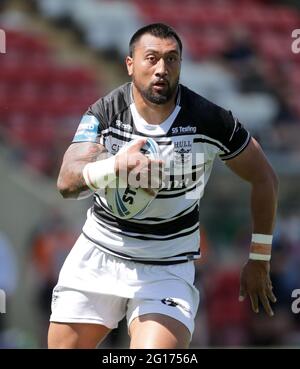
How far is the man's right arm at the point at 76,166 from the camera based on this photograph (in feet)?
15.7


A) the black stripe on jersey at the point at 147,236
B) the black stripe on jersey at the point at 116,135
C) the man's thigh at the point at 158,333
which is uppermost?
the black stripe on jersey at the point at 116,135

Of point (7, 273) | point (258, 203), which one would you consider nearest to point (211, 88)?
point (7, 273)

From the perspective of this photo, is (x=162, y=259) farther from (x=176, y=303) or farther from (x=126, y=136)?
(x=126, y=136)

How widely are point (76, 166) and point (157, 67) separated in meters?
0.65

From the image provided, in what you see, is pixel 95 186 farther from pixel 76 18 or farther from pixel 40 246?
pixel 76 18

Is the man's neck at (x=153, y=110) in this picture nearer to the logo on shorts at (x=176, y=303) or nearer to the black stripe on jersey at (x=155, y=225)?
the black stripe on jersey at (x=155, y=225)

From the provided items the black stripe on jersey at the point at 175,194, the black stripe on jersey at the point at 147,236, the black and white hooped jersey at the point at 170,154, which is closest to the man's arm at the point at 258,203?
the black and white hooped jersey at the point at 170,154

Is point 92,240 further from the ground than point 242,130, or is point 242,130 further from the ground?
point 242,130

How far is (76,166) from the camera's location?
4836mm

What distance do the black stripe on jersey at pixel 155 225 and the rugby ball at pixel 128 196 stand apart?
0.10m
